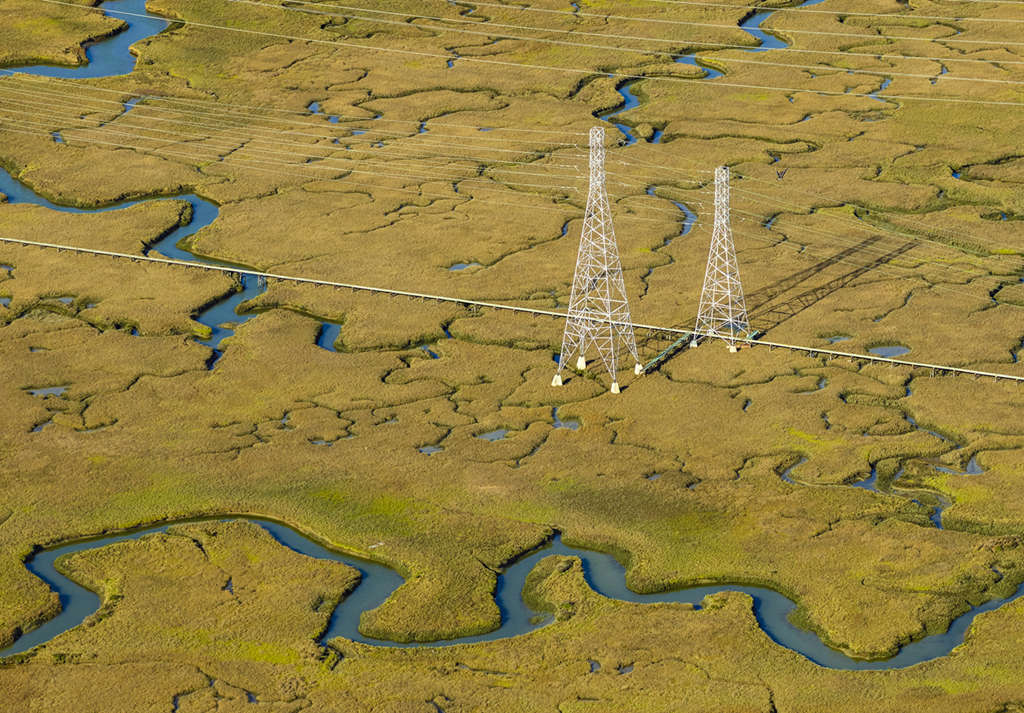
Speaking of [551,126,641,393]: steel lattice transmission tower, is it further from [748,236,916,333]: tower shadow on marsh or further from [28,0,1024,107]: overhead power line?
[28,0,1024,107]: overhead power line

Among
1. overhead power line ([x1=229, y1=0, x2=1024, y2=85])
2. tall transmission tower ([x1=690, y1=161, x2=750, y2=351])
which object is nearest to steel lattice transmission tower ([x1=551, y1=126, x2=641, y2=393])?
tall transmission tower ([x1=690, y1=161, x2=750, y2=351])

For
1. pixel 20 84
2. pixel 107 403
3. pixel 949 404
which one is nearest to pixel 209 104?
pixel 20 84

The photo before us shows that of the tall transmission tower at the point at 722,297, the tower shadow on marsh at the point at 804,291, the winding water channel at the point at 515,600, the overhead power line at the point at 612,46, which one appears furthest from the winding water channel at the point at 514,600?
the overhead power line at the point at 612,46

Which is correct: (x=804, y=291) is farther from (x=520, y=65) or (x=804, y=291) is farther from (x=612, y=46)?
(x=612, y=46)

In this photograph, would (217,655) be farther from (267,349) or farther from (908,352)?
(908,352)

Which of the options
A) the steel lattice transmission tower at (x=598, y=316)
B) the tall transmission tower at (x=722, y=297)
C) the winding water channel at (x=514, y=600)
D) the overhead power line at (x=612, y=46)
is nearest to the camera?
the winding water channel at (x=514, y=600)

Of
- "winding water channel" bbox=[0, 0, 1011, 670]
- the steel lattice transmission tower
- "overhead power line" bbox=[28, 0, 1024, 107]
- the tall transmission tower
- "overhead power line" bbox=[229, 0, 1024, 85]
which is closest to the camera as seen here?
"winding water channel" bbox=[0, 0, 1011, 670]

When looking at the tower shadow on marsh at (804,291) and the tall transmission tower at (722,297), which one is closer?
the tall transmission tower at (722,297)

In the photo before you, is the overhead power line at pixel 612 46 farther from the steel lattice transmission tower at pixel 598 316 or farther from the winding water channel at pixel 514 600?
the winding water channel at pixel 514 600
